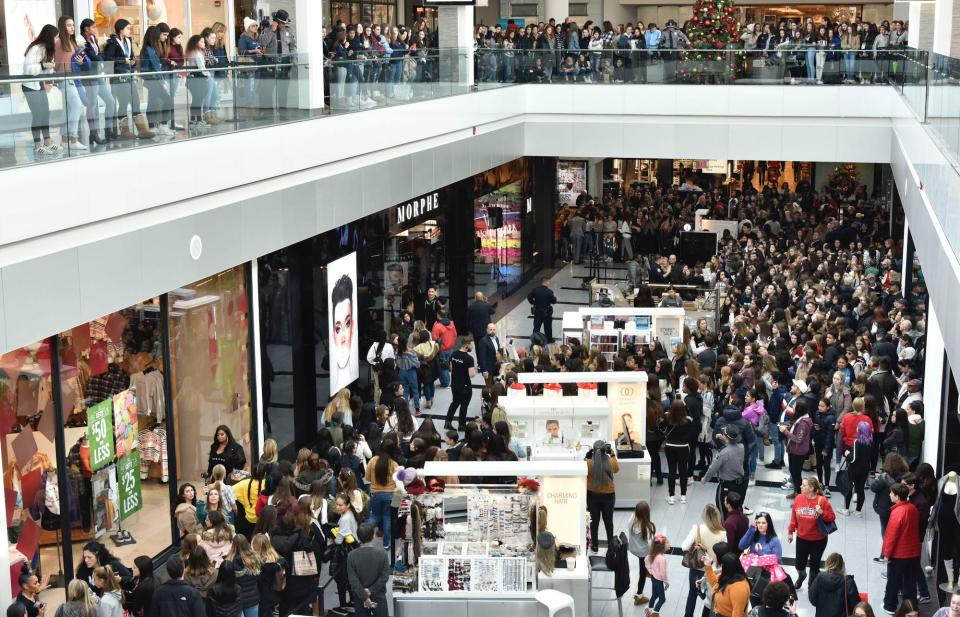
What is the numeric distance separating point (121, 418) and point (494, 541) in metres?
4.12

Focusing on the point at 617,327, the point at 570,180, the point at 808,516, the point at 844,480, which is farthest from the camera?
the point at 570,180

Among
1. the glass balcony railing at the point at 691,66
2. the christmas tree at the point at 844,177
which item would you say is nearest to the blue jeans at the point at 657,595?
the glass balcony railing at the point at 691,66

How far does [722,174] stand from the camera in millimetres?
38531

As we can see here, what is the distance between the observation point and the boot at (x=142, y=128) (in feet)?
37.9

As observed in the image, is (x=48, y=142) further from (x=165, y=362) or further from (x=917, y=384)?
(x=917, y=384)

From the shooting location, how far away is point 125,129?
37.2 ft

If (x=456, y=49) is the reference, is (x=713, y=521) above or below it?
below

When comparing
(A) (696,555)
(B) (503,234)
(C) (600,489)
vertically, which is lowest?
(C) (600,489)

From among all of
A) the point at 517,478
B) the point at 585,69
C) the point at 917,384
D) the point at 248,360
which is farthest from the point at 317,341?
the point at 585,69

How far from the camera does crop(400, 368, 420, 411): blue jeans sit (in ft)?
60.3

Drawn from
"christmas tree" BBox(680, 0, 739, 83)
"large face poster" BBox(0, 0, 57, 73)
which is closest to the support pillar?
"christmas tree" BBox(680, 0, 739, 83)

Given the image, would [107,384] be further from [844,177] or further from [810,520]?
[844,177]

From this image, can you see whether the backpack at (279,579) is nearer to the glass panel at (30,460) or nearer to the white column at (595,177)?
the glass panel at (30,460)

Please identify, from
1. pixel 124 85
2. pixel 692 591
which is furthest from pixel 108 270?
pixel 692 591
